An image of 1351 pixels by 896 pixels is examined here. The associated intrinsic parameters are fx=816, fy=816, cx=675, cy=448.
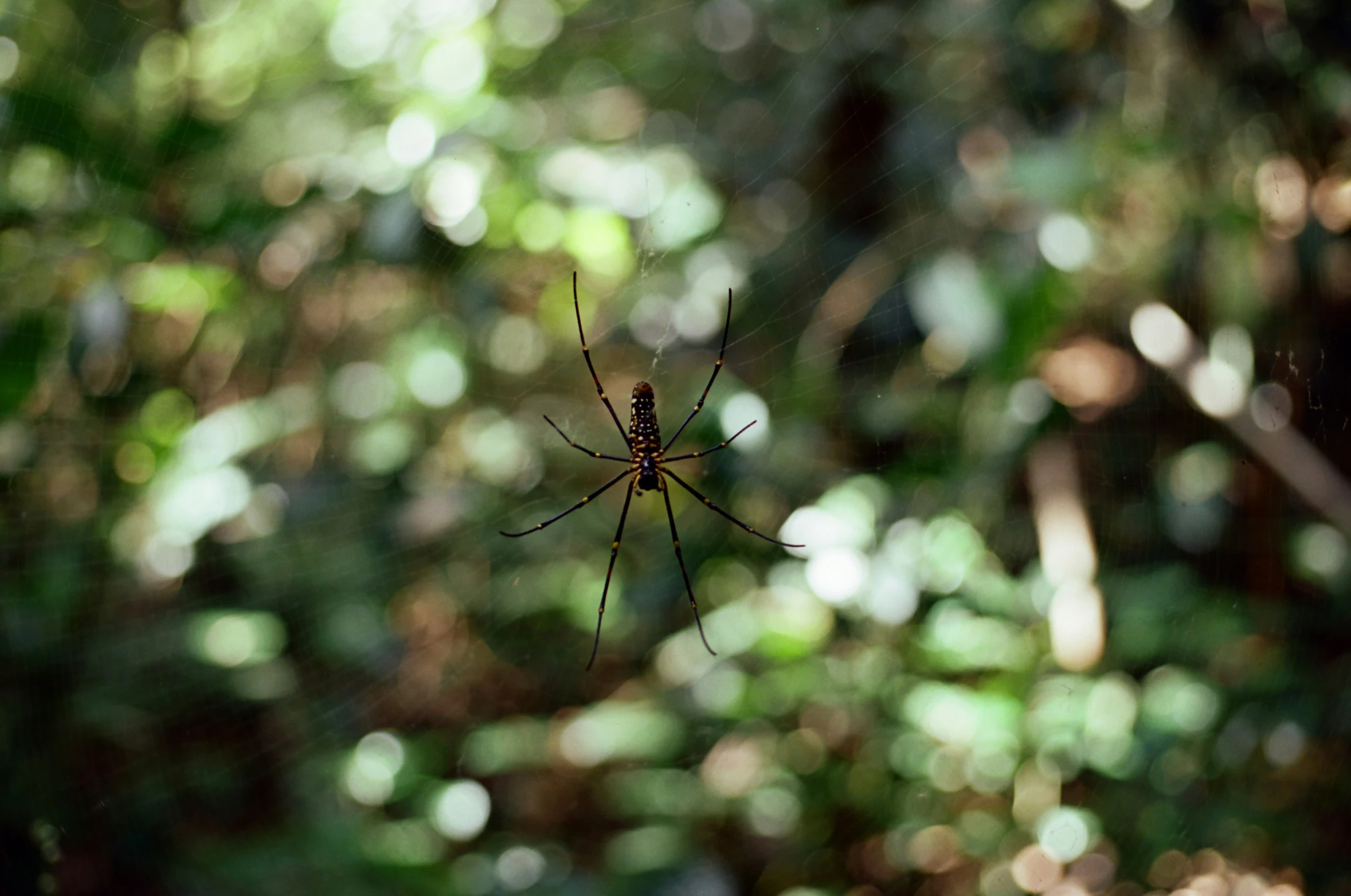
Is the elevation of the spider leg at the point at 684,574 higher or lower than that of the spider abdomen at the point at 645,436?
lower

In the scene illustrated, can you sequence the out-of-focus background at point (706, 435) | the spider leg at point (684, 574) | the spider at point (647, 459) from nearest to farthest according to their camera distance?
the out-of-focus background at point (706, 435) → the spider at point (647, 459) → the spider leg at point (684, 574)

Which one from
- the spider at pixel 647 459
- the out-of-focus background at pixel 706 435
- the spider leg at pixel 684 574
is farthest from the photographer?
the spider leg at pixel 684 574

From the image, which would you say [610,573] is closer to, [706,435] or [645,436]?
[645,436]

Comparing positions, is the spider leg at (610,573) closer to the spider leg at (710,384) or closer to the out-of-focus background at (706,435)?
the out-of-focus background at (706,435)

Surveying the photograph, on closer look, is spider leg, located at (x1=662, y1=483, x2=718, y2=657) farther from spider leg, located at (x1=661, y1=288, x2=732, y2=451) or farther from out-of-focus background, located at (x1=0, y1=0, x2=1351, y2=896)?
spider leg, located at (x1=661, y1=288, x2=732, y2=451)

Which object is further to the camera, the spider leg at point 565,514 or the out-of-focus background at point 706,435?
the spider leg at point 565,514

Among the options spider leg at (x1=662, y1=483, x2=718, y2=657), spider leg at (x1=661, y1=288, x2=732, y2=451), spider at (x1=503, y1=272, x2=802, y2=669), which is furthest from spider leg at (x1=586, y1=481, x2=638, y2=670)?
spider leg at (x1=661, y1=288, x2=732, y2=451)

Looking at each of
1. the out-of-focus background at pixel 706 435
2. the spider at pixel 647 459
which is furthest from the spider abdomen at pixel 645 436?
the out-of-focus background at pixel 706 435
